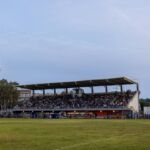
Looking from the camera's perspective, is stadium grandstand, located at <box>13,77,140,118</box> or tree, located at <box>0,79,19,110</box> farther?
tree, located at <box>0,79,19,110</box>

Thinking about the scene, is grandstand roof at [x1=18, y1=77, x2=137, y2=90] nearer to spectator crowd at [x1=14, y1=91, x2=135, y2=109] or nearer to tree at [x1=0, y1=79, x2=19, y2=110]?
spectator crowd at [x1=14, y1=91, x2=135, y2=109]

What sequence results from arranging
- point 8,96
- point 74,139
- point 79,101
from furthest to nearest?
point 8,96, point 79,101, point 74,139

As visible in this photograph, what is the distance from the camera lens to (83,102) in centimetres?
14238

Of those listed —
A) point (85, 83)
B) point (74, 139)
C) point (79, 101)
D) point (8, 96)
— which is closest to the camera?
point (74, 139)

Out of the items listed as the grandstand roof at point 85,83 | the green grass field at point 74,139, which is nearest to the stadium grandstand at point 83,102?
the grandstand roof at point 85,83

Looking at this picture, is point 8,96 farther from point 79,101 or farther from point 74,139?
point 74,139

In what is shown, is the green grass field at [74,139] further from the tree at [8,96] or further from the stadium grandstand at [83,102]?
the tree at [8,96]

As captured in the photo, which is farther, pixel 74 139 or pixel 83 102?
pixel 83 102

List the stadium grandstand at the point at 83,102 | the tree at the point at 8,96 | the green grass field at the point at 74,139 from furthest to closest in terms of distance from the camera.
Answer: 1. the tree at the point at 8,96
2. the stadium grandstand at the point at 83,102
3. the green grass field at the point at 74,139

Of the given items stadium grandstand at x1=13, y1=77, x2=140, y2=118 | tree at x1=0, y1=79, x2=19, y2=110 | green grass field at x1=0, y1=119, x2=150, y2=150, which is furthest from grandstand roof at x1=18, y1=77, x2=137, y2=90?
green grass field at x1=0, y1=119, x2=150, y2=150

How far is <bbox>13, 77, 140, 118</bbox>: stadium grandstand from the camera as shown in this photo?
129 metres

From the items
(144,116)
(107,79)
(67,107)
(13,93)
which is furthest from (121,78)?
(13,93)

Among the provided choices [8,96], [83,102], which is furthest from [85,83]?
[8,96]

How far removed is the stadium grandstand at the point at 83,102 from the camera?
422ft
